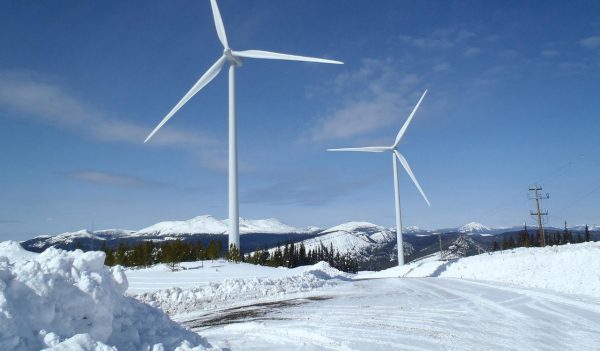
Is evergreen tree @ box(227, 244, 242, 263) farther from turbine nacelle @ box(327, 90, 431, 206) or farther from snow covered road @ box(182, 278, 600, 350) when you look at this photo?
snow covered road @ box(182, 278, 600, 350)

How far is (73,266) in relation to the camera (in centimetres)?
941

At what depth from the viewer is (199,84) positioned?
180ft

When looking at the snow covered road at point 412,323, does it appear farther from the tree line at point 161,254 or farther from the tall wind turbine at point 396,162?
the tree line at point 161,254

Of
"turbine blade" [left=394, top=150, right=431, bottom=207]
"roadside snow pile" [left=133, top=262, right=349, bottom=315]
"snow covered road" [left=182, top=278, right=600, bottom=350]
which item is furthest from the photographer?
"turbine blade" [left=394, top=150, right=431, bottom=207]

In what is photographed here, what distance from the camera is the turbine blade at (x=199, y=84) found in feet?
173

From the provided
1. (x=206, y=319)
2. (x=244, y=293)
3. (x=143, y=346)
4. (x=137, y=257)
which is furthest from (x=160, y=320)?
(x=137, y=257)

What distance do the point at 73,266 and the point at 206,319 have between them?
895 centimetres

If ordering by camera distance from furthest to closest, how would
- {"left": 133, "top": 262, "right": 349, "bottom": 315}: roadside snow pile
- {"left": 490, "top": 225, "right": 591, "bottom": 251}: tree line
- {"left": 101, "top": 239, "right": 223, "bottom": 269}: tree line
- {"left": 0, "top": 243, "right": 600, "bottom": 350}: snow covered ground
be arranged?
{"left": 490, "top": 225, "right": 591, "bottom": 251}: tree line → {"left": 101, "top": 239, "right": 223, "bottom": 269}: tree line → {"left": 133, "top": 262, "right": 349, "bottom": 315}: roadside snow pile → {"left": 0, "top": 243, "right": 600, "bottom": 350}: snow covered ground

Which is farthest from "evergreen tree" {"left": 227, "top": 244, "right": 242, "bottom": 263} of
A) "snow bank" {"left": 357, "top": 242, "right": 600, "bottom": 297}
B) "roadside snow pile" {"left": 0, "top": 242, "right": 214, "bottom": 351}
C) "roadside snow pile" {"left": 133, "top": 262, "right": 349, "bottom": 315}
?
"roadside snow pile" {"left": 0, "top": 242, "right": 214, "bottom": 351}

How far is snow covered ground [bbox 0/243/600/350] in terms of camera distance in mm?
7930

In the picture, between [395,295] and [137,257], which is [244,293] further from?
[137,257]

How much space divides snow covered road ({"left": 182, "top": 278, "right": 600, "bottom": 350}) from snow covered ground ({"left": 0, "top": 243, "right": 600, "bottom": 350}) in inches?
1.5

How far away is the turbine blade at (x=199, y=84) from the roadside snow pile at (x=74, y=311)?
44.5 m

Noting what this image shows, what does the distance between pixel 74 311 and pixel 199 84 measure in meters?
49.7
